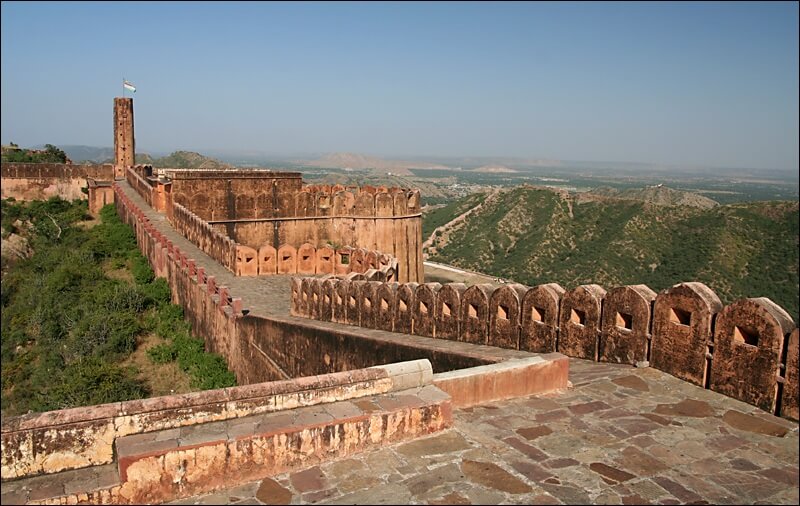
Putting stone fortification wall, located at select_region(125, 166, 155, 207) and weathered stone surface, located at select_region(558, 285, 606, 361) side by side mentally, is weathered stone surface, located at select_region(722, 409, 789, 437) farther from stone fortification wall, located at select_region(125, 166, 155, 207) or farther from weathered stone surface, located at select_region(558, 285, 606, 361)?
stone fortification wall, located at select_region(125, 166, 155, 207)

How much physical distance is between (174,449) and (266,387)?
85cm

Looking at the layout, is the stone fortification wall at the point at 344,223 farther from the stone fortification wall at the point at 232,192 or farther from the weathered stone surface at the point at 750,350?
the weathered stone surface at the point at 750,350

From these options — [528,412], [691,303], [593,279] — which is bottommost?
[593,279]

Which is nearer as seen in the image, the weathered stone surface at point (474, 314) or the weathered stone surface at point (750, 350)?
the weathered stone surface at point (750, 350)

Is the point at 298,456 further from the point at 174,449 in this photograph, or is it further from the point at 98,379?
the point at 98,379

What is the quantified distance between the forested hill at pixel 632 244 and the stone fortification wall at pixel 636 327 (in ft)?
83.4

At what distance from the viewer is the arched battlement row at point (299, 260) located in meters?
14.8

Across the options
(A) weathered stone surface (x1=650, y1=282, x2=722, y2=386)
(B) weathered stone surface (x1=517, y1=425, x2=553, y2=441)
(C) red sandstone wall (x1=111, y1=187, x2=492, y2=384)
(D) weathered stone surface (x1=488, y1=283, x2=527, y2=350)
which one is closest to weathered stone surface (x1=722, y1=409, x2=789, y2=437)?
(A) weathered stone surface (x1=650, y1=282, x2=722, y2=386)

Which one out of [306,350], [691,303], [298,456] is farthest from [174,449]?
[306,350]

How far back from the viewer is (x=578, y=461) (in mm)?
4098

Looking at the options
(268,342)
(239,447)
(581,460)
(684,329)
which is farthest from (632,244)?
(239,447)

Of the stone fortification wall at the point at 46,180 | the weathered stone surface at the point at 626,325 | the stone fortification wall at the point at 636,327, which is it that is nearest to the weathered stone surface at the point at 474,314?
the stone fortification wall at the point at 636,327

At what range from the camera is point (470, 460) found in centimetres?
409

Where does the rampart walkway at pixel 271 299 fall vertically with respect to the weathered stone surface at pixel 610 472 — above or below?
below
